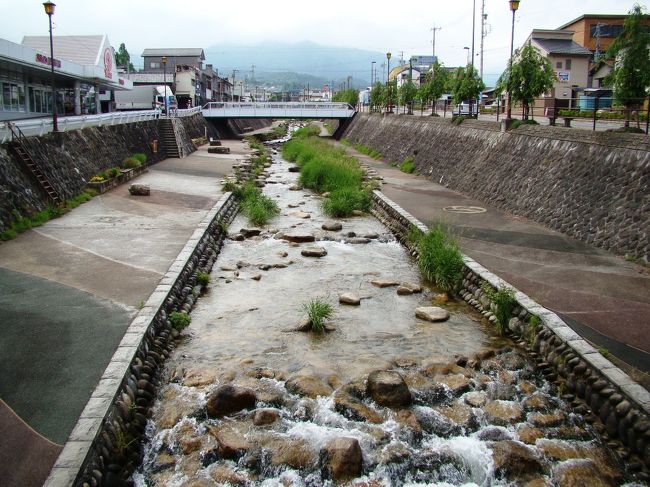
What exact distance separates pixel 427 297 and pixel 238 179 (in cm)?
1657

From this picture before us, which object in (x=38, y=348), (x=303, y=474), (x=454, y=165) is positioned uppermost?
(x=454, y=165)

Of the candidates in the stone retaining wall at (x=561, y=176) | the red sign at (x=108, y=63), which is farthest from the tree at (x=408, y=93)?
the red sign at (x=108, y=63)

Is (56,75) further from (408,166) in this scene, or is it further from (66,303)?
(66,303)

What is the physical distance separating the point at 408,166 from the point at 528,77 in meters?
10.9

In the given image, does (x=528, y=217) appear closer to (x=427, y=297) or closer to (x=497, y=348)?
(x=427, y=297)

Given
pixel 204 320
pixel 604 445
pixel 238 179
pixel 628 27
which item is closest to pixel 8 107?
pixel 238 179

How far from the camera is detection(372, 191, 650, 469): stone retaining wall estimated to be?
6.80m

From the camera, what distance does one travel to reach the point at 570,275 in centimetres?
1154

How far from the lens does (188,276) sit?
12344mm

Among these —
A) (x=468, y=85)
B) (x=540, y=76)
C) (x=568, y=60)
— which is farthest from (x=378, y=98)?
(x=540, y=76)

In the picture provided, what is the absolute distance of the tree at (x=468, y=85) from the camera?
29.6 metres

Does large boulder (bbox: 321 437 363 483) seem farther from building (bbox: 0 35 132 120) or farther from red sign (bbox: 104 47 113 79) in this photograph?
red sign (bbox: 104 47 113 79)

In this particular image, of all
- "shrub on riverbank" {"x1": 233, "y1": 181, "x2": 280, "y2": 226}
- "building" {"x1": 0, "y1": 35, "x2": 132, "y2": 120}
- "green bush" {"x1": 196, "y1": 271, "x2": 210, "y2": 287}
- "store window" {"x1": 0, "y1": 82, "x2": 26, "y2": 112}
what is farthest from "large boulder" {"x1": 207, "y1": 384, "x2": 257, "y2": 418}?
"store window" {"x1": 0, "y1": 82, "x2": 26, "y2": 112}

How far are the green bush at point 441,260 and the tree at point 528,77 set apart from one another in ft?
32.5
